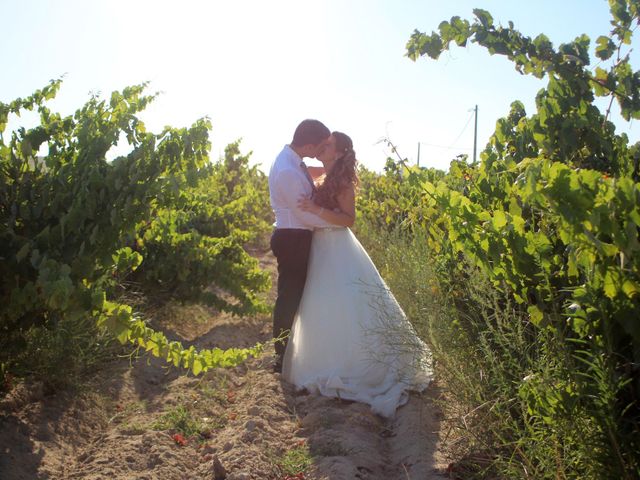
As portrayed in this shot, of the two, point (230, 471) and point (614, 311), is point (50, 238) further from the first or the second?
point (614, 311)

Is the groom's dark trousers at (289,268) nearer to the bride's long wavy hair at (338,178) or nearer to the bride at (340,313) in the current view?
the bride at (340,313)

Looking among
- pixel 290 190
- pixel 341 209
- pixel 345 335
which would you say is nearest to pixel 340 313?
pixel 345 335

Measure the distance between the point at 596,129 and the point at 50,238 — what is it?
9.01 ft

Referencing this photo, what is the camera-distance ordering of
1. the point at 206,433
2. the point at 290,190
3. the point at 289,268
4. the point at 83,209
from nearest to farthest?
1. the point at 83,209
2. the point at 206,433
3. the point at 290,190
4. the point at 289,268

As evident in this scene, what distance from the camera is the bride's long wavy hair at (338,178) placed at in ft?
16.8

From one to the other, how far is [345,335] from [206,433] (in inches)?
51.0

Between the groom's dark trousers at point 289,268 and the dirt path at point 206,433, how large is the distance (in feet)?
1.51

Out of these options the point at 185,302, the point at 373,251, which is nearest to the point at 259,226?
the point at 373,251

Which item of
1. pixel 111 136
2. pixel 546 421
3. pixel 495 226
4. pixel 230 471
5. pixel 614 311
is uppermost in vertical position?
pixel 111 136

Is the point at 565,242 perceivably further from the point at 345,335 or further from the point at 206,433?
the point at 345,335

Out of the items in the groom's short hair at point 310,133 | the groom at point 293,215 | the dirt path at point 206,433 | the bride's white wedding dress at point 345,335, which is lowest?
the dirt path at point 206,433

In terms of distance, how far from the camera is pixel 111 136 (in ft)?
12.1

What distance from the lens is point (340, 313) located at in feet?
16.8

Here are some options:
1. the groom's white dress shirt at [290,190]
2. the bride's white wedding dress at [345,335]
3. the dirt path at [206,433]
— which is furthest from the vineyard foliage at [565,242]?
the groom's white dress shirt at [290,190]
